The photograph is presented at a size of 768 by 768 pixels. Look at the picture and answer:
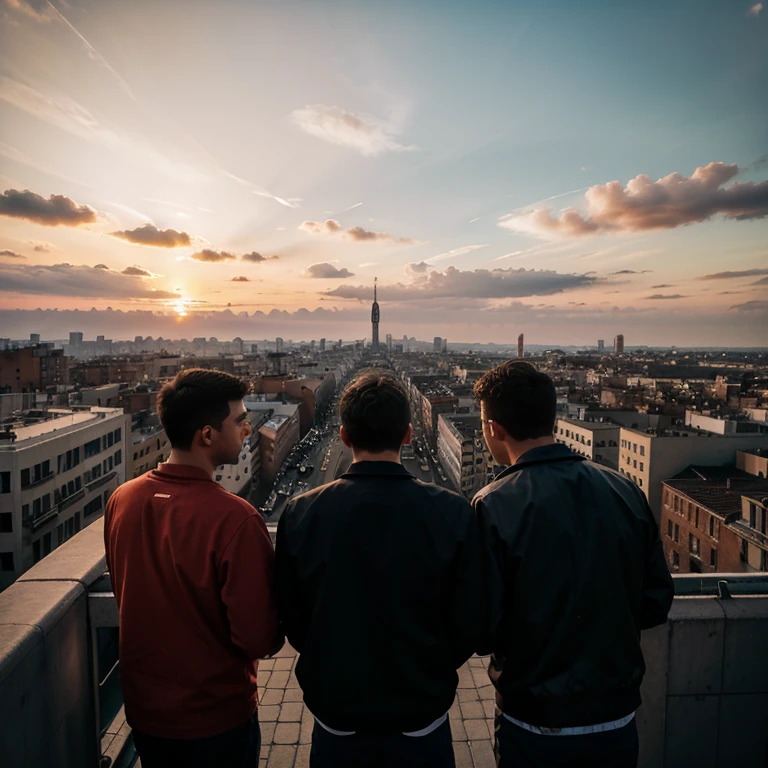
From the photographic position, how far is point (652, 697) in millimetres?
2717

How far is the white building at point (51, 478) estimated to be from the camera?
1789cm

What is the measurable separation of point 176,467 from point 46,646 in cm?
107

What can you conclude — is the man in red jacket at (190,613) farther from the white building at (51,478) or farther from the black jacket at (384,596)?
the white building at (51,478)

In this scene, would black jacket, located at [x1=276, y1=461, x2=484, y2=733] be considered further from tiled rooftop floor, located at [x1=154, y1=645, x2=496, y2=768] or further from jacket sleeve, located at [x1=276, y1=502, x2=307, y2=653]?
tiled rooftop floor, located at [x1=154, y1=645, x2=496, y2=768]

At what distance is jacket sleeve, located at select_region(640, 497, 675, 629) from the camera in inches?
80.7

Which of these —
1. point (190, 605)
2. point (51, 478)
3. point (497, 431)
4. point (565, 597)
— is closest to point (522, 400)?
point (497, 431)

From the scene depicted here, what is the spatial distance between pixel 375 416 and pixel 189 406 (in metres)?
0.84

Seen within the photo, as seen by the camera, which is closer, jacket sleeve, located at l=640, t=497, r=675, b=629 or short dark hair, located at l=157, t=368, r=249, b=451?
jacket sleeve, located at l=640, t=497, r=675, b=629

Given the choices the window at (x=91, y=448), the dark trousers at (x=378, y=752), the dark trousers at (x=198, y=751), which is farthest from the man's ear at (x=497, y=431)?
the window at (x=91, y=448)

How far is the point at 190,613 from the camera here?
1.93m

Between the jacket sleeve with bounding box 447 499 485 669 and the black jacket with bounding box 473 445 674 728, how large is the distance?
0.29ft

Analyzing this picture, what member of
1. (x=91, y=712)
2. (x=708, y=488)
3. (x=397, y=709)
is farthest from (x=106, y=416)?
(x=708, y=488)

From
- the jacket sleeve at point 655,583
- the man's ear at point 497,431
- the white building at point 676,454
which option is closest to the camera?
the jacket sleeve at point 655,583

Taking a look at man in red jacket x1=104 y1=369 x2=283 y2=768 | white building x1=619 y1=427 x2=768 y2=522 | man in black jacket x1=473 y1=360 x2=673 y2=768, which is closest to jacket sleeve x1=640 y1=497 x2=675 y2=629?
man in black jacket x1=473 y1=360 x2=673 y2=768
